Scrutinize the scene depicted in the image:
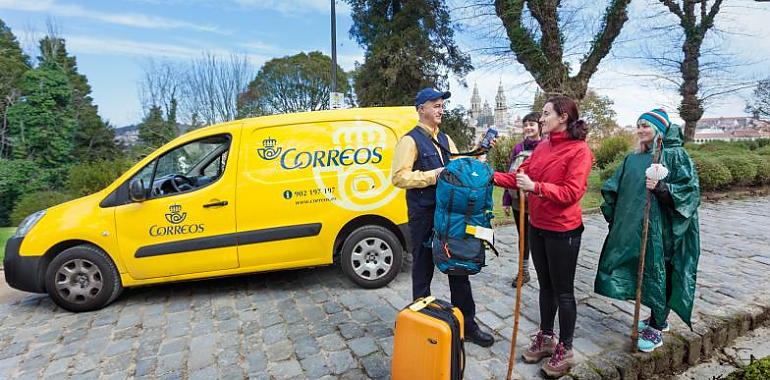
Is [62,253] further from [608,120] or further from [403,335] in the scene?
[608,120]

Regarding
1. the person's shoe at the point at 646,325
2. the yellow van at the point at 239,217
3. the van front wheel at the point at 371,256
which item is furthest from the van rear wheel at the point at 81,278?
the person's shoe at the point at 646,325

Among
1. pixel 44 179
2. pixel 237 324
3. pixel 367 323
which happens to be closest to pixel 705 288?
pixel 367 323

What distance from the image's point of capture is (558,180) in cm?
255

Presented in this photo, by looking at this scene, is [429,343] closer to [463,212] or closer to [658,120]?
[463,212]

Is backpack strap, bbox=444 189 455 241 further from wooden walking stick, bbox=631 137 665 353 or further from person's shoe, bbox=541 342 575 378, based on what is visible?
wooden walking stick, bbox=631 137 665 353

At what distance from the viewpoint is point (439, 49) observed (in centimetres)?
2158

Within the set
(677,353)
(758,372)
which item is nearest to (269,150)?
(677,353)

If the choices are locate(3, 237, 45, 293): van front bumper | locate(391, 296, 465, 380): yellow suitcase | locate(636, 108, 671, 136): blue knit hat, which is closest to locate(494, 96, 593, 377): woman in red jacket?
locate(636, 108, 671, 136): blue knit hat

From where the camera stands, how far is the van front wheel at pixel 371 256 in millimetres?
4387

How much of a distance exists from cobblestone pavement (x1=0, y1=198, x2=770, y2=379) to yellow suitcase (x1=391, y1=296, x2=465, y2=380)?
53 centimetres

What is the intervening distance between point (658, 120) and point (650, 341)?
5.13 ft

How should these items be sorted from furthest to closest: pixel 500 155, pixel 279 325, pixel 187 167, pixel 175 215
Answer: pixel 500 155, pixel 187 167, pixel 175 215, pixel 279 325

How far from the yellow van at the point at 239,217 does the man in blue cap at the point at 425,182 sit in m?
1.33

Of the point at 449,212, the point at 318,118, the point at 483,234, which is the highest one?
the point at 318,118
